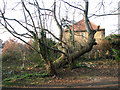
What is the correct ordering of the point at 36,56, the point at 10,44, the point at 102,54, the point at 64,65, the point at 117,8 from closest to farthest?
the point at 64,65 < the point at 117,8 < the point at 36,56 < the point at 10,44 < the point at 102,54

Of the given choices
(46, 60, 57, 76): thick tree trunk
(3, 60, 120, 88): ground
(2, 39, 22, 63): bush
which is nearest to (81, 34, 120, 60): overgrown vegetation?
(3, 60, 120, 88): ground

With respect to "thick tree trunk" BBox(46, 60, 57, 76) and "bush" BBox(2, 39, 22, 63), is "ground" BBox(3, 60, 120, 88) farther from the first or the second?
"bush" BBox(2, 39, 22, 63)

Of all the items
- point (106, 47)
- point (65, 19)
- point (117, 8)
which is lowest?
point (106, 47)

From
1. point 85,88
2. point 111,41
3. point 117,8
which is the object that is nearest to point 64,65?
point 85,88

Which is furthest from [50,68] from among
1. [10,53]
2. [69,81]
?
[10,53]

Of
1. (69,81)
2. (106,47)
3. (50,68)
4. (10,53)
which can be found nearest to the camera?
(69,81)

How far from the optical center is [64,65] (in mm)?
6379

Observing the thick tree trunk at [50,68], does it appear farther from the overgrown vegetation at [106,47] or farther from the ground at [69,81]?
the overgrown vegetation at [106,47]

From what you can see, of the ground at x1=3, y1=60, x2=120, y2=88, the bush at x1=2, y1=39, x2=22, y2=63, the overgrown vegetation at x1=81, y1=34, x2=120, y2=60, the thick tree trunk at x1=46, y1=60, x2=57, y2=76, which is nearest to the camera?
the ground at x1=3, y1=60, x2=120, y2=88

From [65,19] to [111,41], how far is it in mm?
6382

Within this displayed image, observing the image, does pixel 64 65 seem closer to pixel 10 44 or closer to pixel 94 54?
pixel 94 54

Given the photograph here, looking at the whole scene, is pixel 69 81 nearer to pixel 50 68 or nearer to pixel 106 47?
pixel 50 68

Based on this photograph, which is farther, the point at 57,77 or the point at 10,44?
the point at 10,44

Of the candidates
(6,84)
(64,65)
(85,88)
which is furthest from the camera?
(64,65)
